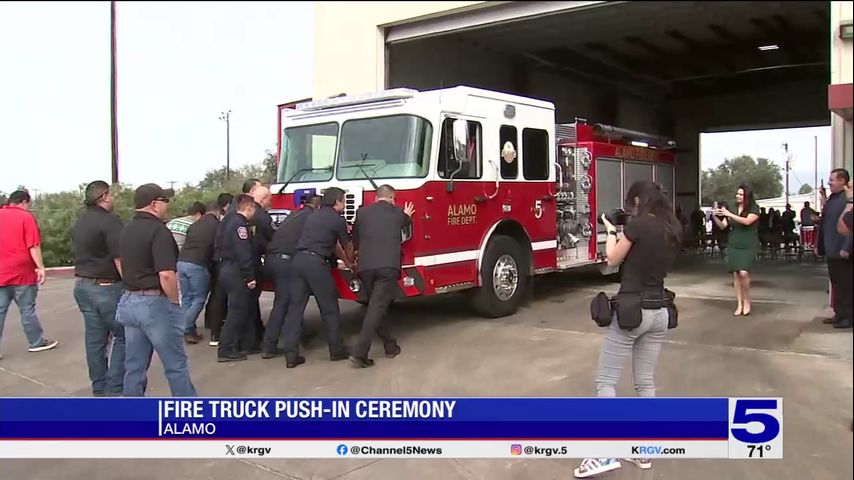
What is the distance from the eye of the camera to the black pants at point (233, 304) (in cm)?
643

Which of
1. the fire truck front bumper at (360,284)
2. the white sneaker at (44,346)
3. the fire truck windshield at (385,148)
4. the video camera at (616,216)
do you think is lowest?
the white sneaker at (44,346)

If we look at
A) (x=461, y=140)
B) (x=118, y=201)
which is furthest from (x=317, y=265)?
(x=118, y=201)

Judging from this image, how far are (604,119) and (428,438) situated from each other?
15.7m

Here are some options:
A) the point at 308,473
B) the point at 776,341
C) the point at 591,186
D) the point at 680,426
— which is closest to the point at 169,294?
the point at 308,473

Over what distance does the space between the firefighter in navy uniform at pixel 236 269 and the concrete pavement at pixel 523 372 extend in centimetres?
29

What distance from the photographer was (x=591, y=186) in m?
9.30

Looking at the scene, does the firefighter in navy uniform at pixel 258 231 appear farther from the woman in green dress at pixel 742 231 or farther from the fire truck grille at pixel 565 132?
the woman in green dress at pixel 742 231

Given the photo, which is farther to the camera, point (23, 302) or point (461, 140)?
point (461, 140)

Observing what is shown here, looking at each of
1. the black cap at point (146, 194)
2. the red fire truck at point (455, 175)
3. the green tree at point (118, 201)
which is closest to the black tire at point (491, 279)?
the red fire truck at point (455, 175)

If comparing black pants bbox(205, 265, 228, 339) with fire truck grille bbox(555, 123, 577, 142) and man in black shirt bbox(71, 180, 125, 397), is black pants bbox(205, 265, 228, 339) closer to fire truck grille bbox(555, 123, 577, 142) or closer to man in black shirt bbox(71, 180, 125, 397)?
man in black shirt bbox(71, 180, 125, 397)

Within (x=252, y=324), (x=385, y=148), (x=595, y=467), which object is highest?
(x=385, y=148)

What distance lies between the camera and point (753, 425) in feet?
8.61

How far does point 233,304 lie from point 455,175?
8.54 ft

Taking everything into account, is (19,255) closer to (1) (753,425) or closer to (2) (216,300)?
(2) (216,300)
